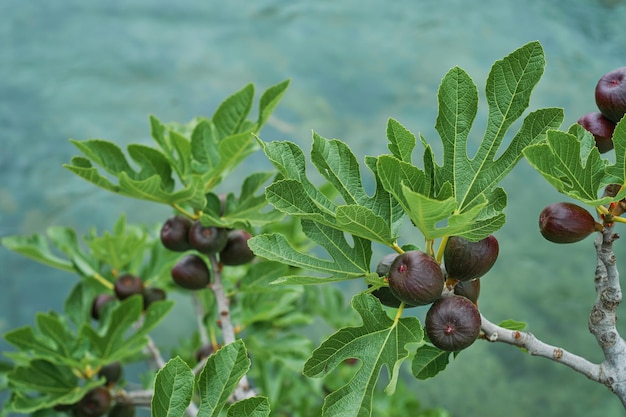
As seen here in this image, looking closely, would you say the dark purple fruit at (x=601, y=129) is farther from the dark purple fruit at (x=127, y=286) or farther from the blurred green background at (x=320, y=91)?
the blurred green background at (x=320, y=91)

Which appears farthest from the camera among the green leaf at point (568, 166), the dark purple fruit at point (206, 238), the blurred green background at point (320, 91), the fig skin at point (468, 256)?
the blurred green background at point (320, 91)

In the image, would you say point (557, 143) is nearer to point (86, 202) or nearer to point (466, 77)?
point (466, 77)

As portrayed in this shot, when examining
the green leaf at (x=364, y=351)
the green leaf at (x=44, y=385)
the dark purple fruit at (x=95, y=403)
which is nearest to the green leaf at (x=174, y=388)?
the green leaf at (x=364, y=351)

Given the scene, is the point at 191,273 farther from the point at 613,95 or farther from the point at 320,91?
the point at 320,91

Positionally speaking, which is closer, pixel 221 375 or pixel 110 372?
pixel 221 375

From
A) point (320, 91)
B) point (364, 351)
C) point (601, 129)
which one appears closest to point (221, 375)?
point (364, 351)

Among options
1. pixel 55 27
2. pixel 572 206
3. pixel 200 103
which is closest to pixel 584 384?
pixel 200 103

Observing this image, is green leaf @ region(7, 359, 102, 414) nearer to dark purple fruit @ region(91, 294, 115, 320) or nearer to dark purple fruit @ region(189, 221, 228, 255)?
dark purple fruit @ region(91, 294, 115, 320)
